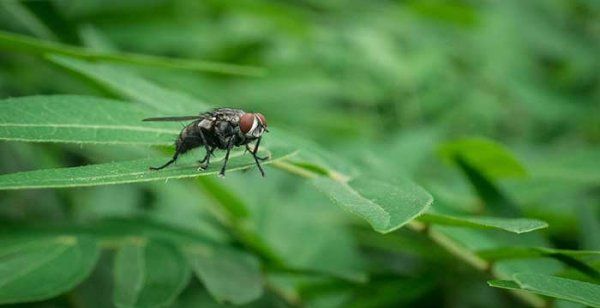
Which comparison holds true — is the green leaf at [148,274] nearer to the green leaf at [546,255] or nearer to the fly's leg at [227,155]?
the fly's leg at [227,155]

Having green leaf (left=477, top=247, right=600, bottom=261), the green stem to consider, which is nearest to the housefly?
the green stem

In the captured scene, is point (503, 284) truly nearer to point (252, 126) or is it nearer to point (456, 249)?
point (456, 249)

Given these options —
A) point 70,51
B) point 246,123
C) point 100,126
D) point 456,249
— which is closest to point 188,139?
point 246,123

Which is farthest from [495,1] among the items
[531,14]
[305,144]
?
[305,144]

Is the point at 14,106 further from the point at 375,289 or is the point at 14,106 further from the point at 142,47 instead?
the point at 142,47

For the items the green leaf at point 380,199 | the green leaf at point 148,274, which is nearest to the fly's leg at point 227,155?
the green leaf at point 380,199

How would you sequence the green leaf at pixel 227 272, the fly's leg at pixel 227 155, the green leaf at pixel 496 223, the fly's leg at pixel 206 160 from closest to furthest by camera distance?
the green leaf at pixel 496 223 → the fly's leg at pixel 227 155 → the fly's leg at pixel 206 160 → the green leaf at pixel 227 272

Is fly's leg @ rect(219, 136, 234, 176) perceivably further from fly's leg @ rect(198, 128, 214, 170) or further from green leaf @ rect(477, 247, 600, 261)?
green leaf @ rect(477, 247, 600, 261)
